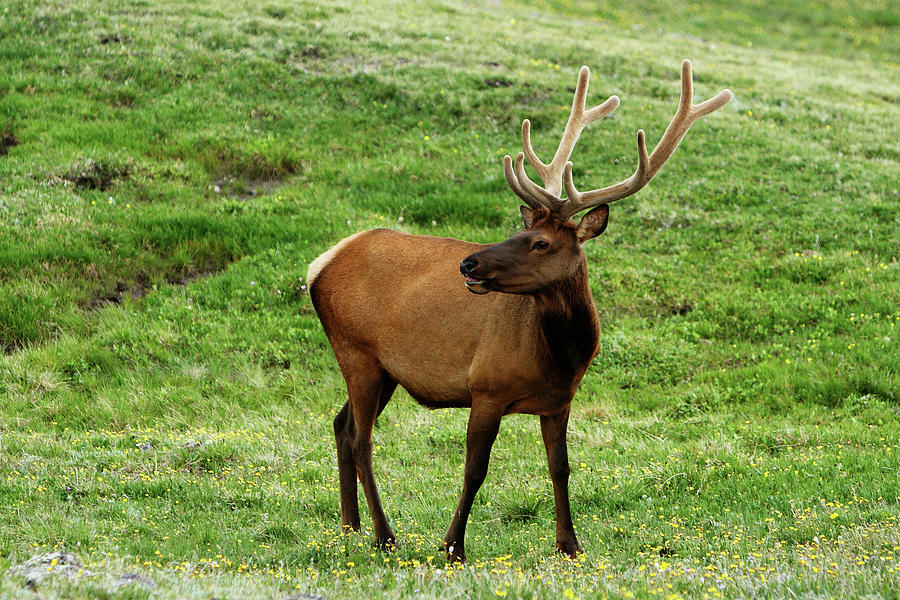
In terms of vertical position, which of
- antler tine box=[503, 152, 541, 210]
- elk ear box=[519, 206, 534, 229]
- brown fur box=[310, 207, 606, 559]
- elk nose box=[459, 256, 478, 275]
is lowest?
brown fur box=[310, 207, 606, 559]

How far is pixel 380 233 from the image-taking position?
7.29 metres

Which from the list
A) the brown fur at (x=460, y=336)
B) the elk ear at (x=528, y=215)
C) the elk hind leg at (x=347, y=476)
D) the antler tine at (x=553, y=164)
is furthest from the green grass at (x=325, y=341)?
the antler tine at (x=553, y=164)

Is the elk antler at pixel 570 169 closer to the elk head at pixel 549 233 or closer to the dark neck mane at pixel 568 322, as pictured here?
the elk head at pixel 549 233

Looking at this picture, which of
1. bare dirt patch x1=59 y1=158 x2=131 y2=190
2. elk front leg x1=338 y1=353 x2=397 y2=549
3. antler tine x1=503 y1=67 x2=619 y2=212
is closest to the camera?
antler tine x1=503 y1=67 x2=619 y2=212

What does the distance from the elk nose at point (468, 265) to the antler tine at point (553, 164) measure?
2.13ft

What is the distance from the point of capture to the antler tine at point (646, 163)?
6.04 meters

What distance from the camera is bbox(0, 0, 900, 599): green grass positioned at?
6.08 metres

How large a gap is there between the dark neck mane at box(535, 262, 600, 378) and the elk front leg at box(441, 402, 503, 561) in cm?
61

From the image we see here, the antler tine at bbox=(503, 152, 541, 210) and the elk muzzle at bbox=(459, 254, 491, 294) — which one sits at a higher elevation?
the antler tine at bbox=(503, 152, 541, 210)

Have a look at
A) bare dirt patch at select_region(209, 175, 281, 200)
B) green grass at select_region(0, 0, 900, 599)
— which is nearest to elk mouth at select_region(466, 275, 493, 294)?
green grass at select_region(0, 0, 900, 599)

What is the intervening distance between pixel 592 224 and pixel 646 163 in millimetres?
672

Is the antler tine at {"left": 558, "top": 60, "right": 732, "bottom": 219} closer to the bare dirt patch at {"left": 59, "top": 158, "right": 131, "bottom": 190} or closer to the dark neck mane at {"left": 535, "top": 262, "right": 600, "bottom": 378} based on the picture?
the dark neck mane at {"left": 535, "top": 262, "right": 600, "bottom": 378}

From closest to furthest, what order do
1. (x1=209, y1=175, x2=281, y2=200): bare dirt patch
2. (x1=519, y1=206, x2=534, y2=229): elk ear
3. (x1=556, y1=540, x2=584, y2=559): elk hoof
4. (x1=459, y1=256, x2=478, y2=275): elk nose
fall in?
(x1=459, y1=256, x2=478, y2=275): elk nose, (x1=519, y1=206, x2=534, y2=229): elk ear, (x1=556, y1=540, x2=584, y2=559): elk hoof, (x1=209, y1=175, x2=281, y2=200): bare dirt patch

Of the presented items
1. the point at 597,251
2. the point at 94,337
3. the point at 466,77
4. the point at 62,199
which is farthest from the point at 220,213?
the point at 466,77
